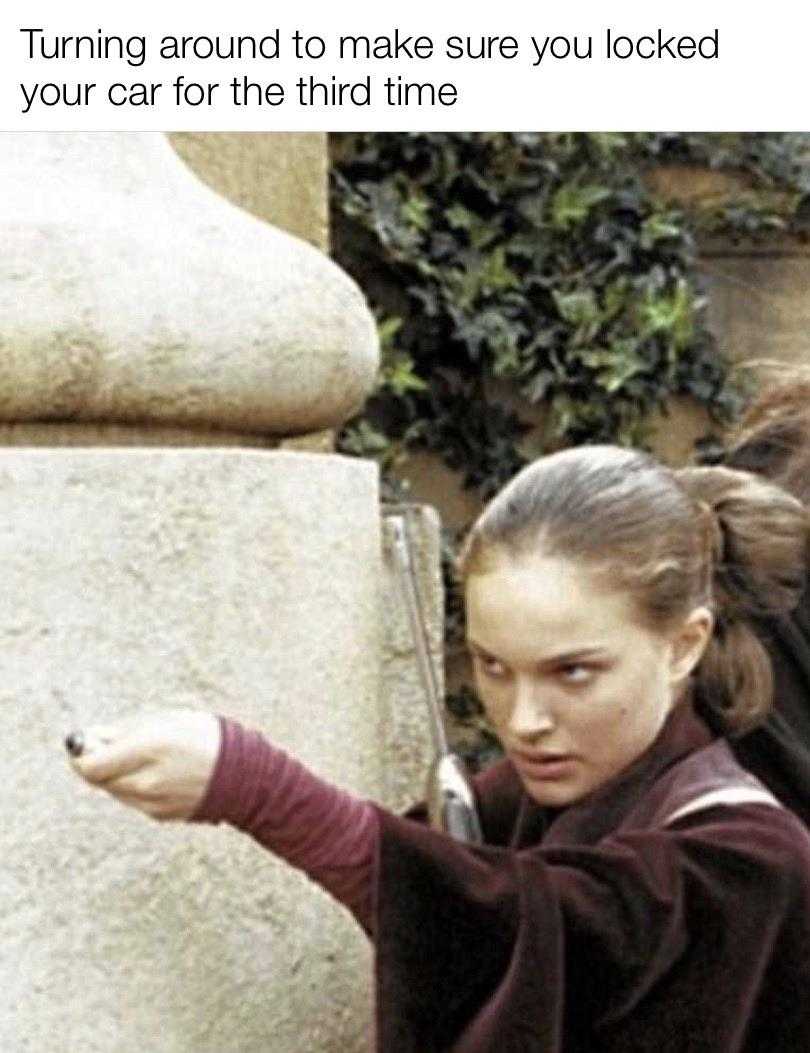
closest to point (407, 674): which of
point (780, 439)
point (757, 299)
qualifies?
point (780, 439)

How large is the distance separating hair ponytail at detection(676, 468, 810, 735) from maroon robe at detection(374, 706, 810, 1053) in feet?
0.72

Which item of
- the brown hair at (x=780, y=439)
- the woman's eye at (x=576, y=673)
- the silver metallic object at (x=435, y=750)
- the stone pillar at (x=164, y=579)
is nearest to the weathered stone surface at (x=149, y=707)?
the stone pillar at (x=164, y=579)

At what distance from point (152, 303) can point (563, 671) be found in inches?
17.6

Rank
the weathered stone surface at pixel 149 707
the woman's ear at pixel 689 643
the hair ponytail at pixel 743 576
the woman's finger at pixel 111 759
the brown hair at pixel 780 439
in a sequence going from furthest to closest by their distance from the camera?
the brown hair at pixel 780 439 < the hair ponytail at pixel 743 576 < the woman's ear at pixel 689 643 < the weathered stone surface at pixel 149 707 < the woman's finger at pixel 111 759

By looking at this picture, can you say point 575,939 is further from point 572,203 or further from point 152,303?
point 572,203

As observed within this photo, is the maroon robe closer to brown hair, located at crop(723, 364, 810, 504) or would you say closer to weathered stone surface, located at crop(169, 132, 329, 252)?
brown hair, located at crop(723, 364, 810, 504)

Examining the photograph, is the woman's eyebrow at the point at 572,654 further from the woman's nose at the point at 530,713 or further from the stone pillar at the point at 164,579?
the stone pillar at the point at 164,579

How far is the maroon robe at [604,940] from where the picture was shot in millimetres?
1741

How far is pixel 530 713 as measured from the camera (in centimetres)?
188

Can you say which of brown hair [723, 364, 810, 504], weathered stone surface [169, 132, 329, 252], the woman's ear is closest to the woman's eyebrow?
the woman's ear

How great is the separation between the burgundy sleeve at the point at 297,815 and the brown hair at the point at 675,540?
0.27 m

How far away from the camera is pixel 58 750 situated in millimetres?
1854

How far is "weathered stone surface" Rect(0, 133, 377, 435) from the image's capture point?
194cm
